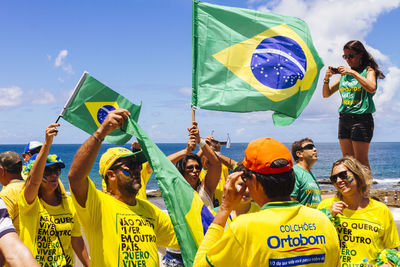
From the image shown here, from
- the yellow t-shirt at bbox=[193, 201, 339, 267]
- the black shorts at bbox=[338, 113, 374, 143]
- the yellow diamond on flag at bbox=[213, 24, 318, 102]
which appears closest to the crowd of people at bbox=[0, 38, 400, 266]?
the yellow t-shirt at bbox=[193, 201, 339, 267]

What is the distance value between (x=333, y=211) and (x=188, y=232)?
1.59m

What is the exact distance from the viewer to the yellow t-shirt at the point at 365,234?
13.4 ft

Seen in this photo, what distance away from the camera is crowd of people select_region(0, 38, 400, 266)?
107 inches

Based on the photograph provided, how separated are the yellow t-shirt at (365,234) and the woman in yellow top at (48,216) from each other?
2.77 metres

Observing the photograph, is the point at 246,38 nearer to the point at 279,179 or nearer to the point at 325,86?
the point at 325,86

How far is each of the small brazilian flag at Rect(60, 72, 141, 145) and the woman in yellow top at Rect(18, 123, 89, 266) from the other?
362 millimetres

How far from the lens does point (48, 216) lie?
4.45 m

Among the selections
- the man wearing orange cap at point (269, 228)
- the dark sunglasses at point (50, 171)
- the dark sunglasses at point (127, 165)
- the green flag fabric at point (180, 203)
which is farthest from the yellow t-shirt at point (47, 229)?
the man wearing orange cap at point (269, 228)

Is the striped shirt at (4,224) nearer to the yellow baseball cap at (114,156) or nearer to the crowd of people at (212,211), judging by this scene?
the crowd of people at (212,211)

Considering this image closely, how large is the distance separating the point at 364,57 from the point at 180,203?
421cm

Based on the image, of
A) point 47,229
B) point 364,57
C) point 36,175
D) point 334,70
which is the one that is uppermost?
point 364,57

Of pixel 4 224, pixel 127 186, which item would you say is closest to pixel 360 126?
pixel 127 186

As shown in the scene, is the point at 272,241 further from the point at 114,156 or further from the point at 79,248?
the point at 79,248

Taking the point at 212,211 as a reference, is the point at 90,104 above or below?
above
